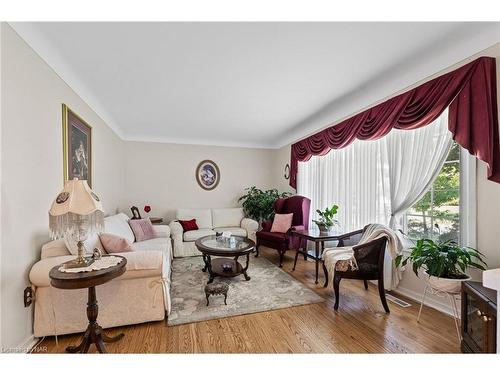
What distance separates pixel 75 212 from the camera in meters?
1.55

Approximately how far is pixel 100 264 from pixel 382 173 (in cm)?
320

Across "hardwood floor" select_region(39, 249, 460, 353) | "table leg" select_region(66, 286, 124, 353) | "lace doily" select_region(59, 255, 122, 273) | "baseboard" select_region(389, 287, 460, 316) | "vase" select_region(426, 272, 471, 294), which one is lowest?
"hardwood floor" select_region(39, 249, 460, 353)

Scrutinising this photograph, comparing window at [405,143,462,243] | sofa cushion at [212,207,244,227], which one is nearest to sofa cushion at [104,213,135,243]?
sofa cushion at [212,207,244,227]

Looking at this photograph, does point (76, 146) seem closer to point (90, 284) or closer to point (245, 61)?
point (90, 284)

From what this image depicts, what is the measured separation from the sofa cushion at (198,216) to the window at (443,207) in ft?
11.9

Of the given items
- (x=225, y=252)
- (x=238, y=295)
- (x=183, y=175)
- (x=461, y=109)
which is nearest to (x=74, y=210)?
(x=225, y=252)

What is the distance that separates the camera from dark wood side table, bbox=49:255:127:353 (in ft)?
4.76

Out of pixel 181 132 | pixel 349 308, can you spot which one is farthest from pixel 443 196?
pixel 181 132

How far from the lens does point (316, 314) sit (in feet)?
7.21

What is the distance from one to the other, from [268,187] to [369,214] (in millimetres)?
3170

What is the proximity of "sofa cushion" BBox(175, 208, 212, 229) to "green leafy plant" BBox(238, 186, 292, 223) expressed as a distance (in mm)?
979

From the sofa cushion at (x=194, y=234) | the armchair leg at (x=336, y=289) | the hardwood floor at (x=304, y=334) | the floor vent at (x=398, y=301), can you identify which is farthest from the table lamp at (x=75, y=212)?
the floor vent at (x=398, y=301)

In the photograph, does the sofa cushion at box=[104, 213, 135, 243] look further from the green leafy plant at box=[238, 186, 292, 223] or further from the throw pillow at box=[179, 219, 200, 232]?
the green leafy plant at box=[238, 186, 292, 223]
